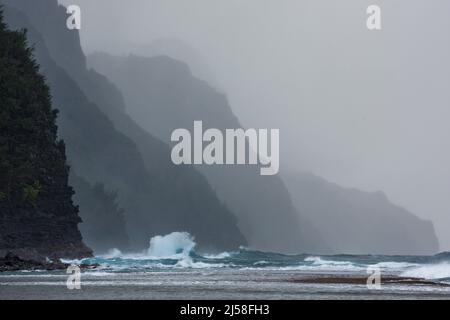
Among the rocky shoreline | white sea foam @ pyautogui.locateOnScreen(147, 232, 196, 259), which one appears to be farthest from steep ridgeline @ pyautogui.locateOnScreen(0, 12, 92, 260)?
white sea foam @ pyautogui.locateOnScreen(147, 232, 196, 259)

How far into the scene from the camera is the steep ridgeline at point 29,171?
94.0 metres

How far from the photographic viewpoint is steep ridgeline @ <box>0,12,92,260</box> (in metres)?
94.0

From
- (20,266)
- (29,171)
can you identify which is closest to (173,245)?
(29,171)

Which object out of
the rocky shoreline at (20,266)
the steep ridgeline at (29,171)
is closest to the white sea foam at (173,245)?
the steep ridgeline at (29,171)

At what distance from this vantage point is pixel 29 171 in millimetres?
97250

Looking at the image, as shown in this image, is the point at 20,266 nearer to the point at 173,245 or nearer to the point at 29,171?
the point at 29,171

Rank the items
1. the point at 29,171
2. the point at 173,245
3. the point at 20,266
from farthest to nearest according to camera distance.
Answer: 1. the point at 173,245
2. the point at 29,171
3. the point at 20,266

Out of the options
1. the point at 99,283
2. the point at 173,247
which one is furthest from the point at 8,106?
the point at 173,247

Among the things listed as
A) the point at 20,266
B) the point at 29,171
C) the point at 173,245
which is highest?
the point at 29,171

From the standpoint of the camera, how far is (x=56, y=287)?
168 ft

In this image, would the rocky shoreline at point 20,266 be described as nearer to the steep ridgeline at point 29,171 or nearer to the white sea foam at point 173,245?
the steep ridgeline at point 29,171

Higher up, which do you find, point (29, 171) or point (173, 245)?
point (29, 171)

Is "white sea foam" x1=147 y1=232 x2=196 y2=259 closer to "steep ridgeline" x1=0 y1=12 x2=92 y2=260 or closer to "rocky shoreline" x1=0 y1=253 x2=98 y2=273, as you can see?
"steep ridgeline" x1=0 y1=12 x2=92 y2=260
